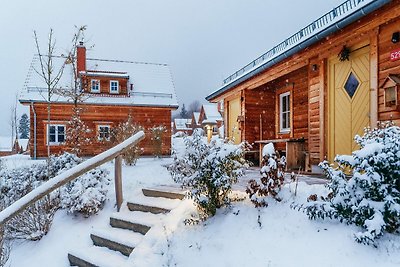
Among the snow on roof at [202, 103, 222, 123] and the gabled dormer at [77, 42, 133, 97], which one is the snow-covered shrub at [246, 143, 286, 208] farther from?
the snow on roof at [202, 103, 222, 123]

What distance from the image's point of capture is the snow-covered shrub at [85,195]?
5.38m

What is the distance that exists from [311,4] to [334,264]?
237 ft

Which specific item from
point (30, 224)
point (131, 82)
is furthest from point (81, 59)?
point (30, 224)

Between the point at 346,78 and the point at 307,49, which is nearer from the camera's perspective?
the point at 346,78

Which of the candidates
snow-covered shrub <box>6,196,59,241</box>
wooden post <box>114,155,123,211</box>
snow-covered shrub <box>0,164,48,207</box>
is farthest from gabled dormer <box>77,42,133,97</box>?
wooden post <box>114,155,123,211</box>

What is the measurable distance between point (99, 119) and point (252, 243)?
16.3 metres

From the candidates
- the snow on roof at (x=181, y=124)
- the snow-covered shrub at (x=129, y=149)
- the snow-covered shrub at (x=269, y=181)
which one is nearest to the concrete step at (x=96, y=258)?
the snow-covered shrub at (x=269, y=181)

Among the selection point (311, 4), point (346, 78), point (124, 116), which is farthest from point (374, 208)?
point (311, 4)

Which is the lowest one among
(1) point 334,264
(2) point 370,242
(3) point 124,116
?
(1) point 334,264

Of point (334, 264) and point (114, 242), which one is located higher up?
point (334, 264)

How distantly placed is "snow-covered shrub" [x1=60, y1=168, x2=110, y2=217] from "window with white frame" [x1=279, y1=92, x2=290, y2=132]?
6.78 metres

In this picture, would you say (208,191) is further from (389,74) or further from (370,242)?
(389,74)

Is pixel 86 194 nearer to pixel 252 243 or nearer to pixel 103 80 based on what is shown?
pixel 252 243

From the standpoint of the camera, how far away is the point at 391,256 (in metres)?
2.74
